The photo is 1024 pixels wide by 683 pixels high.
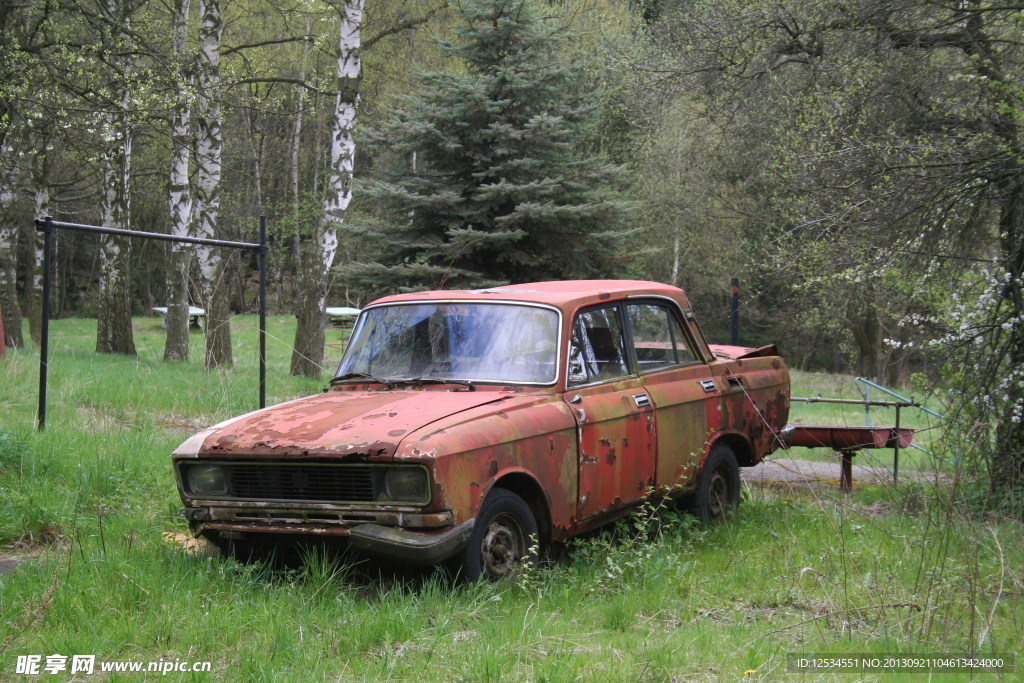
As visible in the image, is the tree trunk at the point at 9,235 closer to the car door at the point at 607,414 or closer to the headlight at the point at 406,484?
the car door at the point at 607,414

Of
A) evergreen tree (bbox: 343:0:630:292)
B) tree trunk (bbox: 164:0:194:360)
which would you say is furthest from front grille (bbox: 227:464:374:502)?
tree trunk (bbox: 164:0:194:360)

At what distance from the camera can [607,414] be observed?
6020mm

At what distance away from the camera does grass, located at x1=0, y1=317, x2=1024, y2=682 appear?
407 centimetres

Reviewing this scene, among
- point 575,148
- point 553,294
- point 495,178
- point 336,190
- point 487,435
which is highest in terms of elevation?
point 575,148

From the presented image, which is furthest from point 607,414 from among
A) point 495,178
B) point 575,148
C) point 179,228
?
point 179,228

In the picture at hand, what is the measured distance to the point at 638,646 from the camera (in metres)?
4.34

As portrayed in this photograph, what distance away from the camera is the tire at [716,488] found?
6.97 m

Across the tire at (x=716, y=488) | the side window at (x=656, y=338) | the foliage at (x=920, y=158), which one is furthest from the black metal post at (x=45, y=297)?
the foliage at (x=920, y=158)

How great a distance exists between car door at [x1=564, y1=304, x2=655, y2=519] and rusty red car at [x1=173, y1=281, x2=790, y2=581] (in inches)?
0.5

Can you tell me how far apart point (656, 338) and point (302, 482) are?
3.00m

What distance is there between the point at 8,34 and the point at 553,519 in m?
11.4

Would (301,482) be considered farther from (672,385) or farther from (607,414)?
(672,385)

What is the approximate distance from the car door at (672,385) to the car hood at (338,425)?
57.5 inches

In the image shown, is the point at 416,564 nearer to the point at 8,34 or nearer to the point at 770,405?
the point at 770,405
